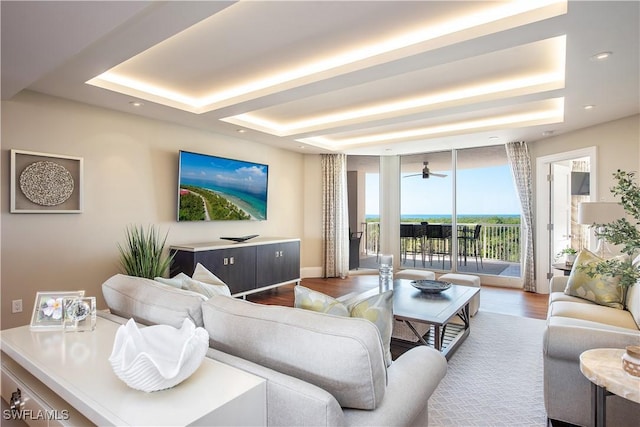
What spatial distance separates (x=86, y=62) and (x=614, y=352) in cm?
391

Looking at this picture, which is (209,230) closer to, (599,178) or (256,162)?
(256,162)

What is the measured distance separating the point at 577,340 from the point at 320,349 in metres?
1.61

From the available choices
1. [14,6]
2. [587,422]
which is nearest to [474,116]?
[587,422]

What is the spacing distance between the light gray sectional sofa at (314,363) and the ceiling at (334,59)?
171cm

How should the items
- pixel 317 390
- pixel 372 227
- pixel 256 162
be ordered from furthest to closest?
1. pixel 372 227
2. pixel 256 162
3. pixel 317 390

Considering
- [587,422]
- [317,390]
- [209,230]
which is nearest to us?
[317,390]

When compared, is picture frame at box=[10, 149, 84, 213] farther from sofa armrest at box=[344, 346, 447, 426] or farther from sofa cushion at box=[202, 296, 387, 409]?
sofa armrest at box=[344, 346, 447, 426]

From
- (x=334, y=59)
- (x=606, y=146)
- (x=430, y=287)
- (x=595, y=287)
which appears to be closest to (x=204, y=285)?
(x=334, y=59)

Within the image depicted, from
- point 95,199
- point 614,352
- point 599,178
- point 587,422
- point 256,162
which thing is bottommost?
point 587,422

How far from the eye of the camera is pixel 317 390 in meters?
1.10

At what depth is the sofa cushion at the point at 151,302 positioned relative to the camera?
156cm

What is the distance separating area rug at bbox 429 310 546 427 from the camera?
7.08ft

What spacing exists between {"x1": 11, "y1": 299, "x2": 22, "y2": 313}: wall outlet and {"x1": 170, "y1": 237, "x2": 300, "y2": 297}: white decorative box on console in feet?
4.81

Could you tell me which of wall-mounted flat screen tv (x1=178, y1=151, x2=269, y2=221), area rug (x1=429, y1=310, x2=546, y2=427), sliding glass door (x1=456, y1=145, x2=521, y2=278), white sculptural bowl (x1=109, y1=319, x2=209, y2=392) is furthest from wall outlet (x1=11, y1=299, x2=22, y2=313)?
sliding glass door (x1=456, y1=145, x2=521, y2=278)
